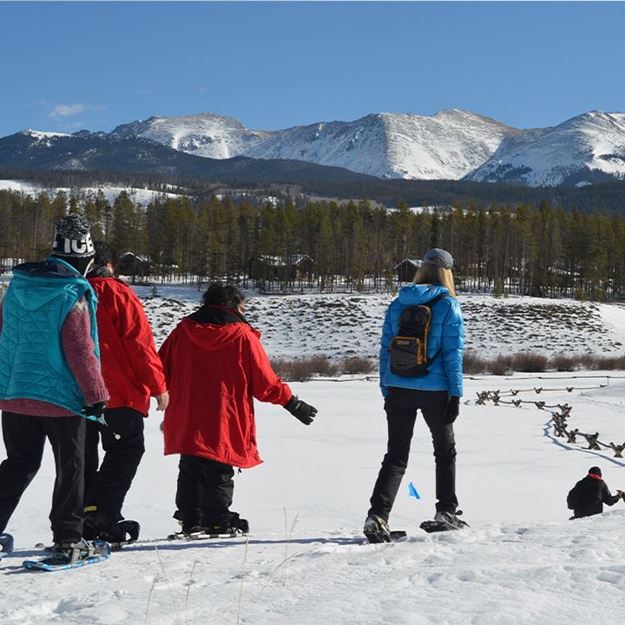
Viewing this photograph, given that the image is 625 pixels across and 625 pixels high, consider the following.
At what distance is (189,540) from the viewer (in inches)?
179

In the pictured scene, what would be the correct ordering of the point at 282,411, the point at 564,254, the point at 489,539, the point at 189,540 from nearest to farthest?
the point at 489,539 → the point at 189,540 → the point at 282,411 → the point at 564,254

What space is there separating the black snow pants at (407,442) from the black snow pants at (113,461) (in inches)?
58.5

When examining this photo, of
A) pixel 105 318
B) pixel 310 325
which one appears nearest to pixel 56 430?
pixel 105 318

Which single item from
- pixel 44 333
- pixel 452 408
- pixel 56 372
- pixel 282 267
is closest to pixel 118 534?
pixel 56 372

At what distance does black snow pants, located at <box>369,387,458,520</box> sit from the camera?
472cm

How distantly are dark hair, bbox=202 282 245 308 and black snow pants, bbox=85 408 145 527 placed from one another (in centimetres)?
83

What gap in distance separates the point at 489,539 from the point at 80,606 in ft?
7.06

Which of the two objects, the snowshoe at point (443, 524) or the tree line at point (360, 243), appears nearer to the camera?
the snowshoe at point (443, 524)

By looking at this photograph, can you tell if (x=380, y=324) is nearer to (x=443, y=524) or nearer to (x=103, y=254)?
(x=443, y=524)

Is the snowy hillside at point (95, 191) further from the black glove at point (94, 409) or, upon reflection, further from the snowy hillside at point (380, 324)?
the black glove at point (94, 409)

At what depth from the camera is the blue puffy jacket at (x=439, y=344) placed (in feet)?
15.4

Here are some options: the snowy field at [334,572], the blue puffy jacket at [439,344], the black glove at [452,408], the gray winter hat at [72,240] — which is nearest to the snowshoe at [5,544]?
the snowy field at [334,572]

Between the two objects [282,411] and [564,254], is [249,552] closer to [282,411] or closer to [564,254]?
[282,411]

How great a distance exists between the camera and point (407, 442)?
15.8ft
